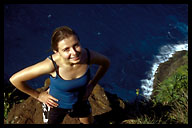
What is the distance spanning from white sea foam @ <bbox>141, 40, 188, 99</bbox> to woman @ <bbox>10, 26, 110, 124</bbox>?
19.9ft

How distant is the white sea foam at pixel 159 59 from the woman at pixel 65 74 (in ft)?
19.9

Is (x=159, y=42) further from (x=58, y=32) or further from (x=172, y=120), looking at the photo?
(x=58, y=32)

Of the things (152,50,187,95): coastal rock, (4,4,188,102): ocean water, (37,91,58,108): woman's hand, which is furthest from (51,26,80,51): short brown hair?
(152,50,187,95): coastal rock

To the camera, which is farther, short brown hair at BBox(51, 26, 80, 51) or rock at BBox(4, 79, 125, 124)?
rock at BBox(4, 79, 125, 124)

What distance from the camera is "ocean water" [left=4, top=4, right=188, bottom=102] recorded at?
9.46m

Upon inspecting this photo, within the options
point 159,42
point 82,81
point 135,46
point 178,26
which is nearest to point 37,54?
point 135,46

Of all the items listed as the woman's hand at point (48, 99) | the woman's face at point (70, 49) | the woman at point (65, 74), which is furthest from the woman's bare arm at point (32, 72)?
the woman's hand at point (48, 99)

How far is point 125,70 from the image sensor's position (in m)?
9.88

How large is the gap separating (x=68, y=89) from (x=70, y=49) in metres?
0.59

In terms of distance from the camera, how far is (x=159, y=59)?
33.4 feet

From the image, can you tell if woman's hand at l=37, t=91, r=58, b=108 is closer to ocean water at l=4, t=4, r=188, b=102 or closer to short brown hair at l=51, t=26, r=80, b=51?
short brown hair at l=51, t=26, r=80, b=51

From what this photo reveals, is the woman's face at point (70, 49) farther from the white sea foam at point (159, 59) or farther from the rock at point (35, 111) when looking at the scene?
the white sea foam at point (159, 59)

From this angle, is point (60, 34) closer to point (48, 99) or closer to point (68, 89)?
point (68, 89)

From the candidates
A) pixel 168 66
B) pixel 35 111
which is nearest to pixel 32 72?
pixel 35 111
